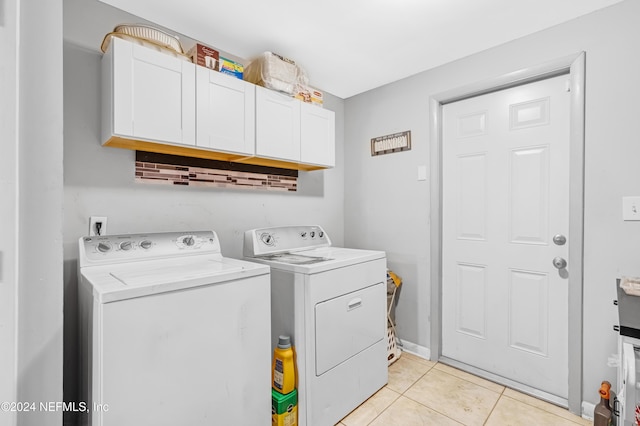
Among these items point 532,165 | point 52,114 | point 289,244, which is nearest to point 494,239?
point 532,165

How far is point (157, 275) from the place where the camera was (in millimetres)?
1326

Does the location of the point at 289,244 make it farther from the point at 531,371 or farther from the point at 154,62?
the point at 531,371

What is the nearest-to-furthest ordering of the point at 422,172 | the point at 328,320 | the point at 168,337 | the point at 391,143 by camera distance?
the point at 168,337 < the point at 328,320 < the point at 422,172 < the point at 391,143

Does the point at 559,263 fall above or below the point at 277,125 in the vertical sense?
below

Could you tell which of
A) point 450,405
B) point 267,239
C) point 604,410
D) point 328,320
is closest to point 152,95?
point 267,239

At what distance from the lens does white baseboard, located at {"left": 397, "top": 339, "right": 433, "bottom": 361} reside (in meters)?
2.55

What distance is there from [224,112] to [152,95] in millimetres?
390

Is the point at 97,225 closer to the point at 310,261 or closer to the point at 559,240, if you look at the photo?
the point at 310,261

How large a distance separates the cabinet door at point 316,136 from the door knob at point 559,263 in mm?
1644

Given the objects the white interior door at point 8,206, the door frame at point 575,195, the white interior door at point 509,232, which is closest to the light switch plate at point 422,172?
the white interior door at point 509,232

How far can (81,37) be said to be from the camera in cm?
163

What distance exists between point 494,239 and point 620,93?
1.08 metres

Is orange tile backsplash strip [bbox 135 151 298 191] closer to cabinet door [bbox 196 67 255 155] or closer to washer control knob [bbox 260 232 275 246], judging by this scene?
cabinet door [bbox 196 67 255 155]

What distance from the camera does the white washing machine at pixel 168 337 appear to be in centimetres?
108
